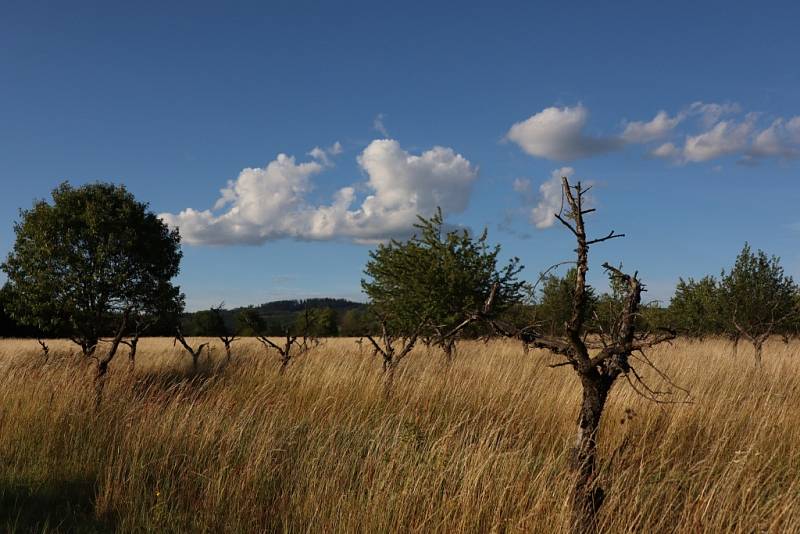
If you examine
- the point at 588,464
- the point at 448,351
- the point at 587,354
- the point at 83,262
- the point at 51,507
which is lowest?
the point at 51,507

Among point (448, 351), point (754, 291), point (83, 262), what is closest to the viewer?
point (448, 351)

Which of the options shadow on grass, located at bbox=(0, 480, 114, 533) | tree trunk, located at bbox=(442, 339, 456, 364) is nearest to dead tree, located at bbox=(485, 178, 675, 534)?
shadow on grass, located at bbox=(0, 480, 114, 533)

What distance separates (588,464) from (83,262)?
A: 63.2 ft

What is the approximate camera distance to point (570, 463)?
3.88 metres

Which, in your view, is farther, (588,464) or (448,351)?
(448,351)

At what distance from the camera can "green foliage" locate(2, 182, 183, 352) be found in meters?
18.4

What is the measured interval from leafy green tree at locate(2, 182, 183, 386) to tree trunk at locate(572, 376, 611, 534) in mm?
17925

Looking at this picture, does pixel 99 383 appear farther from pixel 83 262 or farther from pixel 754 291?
pixel 754 291

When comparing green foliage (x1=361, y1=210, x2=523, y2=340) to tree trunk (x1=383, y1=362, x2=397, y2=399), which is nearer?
tree trunk (x1=383, y1=362, x2=397, y2=399)

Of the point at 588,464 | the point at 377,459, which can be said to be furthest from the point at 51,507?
the point at 588,464

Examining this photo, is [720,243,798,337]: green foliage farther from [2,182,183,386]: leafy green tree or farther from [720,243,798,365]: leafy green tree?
[2,182,183,386]: leafy green tree

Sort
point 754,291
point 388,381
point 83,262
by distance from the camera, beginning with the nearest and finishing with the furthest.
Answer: point 388,381 → point 83,262 → point 754,291

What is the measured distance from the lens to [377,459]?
490 cm

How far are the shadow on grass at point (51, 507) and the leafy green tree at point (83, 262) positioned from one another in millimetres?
14082
